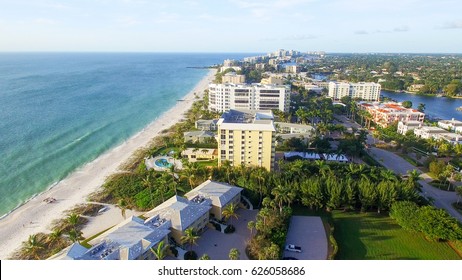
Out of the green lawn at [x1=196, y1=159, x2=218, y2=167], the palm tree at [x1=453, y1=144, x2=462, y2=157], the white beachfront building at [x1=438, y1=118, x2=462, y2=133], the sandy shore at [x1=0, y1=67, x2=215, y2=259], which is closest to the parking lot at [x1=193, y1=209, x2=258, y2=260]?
the sandy shore at [x1=0, y1=67, x2=215, y2=259]

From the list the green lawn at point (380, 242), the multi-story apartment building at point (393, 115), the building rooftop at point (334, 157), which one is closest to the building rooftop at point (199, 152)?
the building rooftop at point (334, 157)

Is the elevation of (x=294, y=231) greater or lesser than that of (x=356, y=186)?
lesser

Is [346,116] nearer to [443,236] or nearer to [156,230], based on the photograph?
[443,236]

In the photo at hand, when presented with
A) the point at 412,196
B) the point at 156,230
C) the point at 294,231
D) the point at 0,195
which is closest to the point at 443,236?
the point at 412,196

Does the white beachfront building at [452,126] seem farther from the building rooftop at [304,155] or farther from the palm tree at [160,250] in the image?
the palm tree at [160,250]

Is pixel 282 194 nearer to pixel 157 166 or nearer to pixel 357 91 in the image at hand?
pixel 157 166
